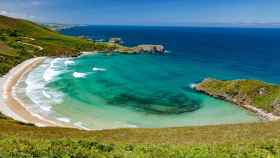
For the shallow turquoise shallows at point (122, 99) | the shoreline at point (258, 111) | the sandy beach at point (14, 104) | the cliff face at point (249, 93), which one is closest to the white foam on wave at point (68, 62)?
the shallow turquoise shallows at point (122, 99)

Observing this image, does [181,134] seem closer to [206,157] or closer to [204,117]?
Answer: [206,157]

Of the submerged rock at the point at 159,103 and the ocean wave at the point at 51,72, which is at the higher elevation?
the ocean wave at the point at 51,72

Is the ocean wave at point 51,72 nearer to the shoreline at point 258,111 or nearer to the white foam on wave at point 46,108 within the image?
the white foam on wave at point 46,108

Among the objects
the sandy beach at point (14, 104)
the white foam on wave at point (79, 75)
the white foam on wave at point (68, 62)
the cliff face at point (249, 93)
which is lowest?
the white foam on wave at point (68, 62)

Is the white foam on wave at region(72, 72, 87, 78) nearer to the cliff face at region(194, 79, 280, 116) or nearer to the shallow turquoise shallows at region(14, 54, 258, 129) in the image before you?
the shallow turquoise shallows at region(14, 54, 258, 129)

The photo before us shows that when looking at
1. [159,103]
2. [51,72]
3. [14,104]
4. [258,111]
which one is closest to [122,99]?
[159,103]

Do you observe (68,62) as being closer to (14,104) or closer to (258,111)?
(14,104)

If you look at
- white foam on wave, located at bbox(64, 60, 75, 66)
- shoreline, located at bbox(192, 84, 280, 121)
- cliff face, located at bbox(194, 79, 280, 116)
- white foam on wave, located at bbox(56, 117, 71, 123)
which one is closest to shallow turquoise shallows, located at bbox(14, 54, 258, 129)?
white foam on wave, located at bbox(56, 117, 71, 123)
